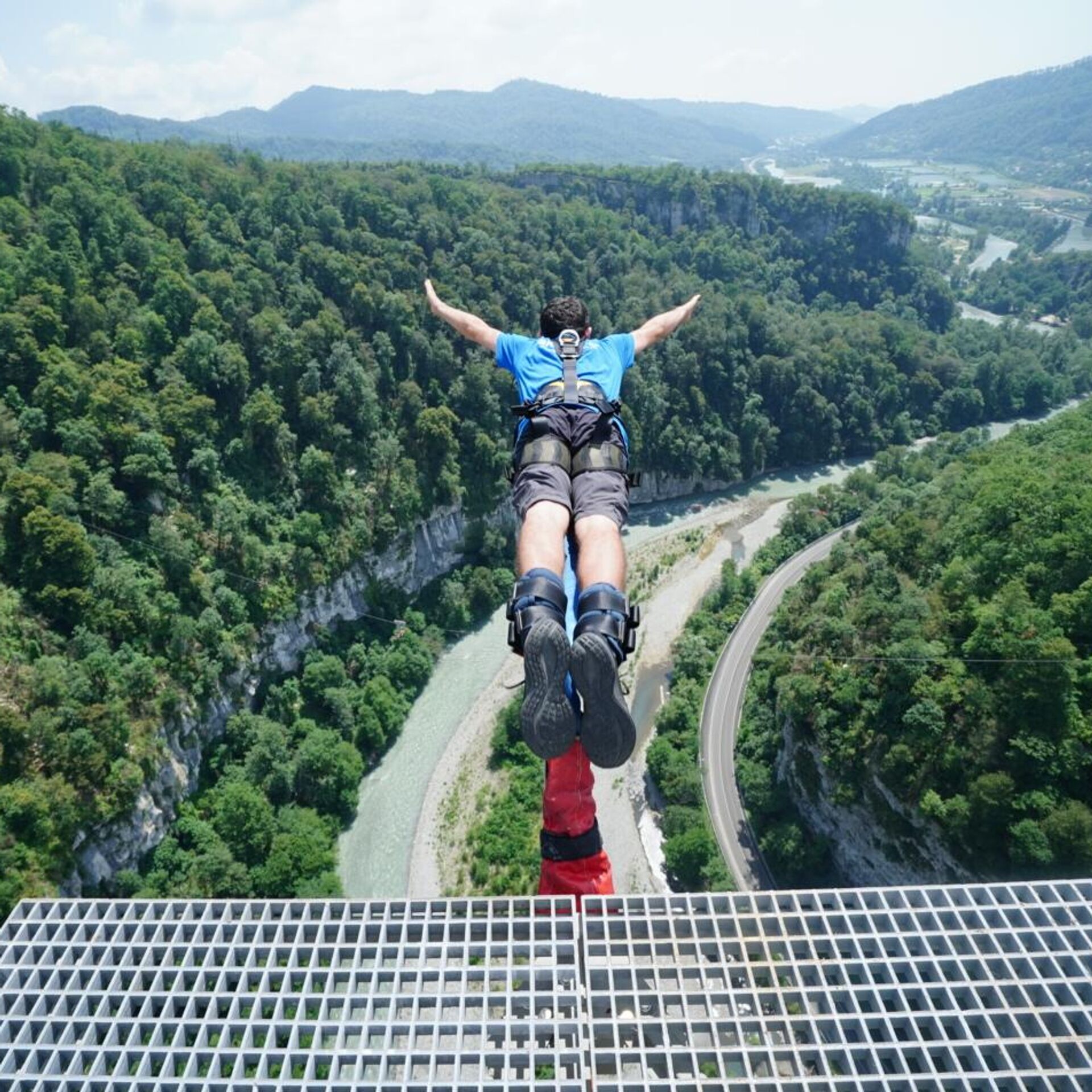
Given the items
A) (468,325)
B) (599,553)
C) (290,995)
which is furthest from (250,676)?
(599,553)

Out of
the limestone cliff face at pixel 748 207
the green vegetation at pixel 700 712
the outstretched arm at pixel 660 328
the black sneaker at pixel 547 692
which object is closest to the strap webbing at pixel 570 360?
the outstretched arm at pixel 660 328

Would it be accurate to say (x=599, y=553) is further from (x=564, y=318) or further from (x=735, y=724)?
(x=735, y=724)

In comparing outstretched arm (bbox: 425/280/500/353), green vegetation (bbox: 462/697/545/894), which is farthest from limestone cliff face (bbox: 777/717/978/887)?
outstretched arm (bbox: 425/280/500/353)

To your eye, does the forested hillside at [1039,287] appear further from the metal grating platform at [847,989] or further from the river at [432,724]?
the metal grating platform at [847,989]

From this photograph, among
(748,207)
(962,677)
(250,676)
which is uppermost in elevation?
(748,207)

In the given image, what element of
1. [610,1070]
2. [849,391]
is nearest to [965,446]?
[849,391]

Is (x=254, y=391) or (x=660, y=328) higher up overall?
(x=660, y=328)
